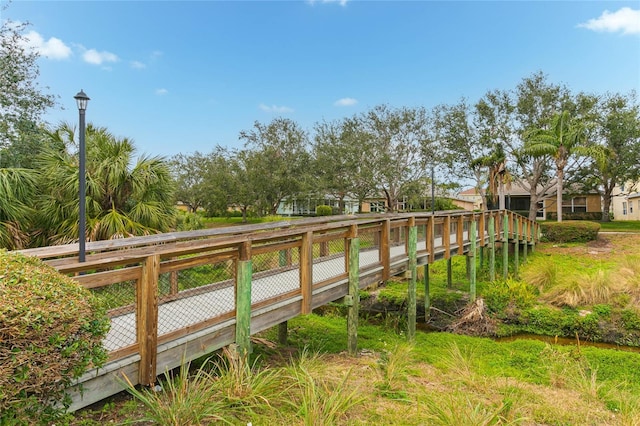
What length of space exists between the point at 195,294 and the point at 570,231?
20.4 metres

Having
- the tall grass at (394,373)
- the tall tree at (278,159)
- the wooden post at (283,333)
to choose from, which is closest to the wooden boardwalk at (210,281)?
the tall grass at (394,373)

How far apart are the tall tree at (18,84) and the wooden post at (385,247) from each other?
1107cm

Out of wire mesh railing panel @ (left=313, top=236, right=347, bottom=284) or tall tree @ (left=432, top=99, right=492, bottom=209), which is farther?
tall tree @ (left=432, top=99, right=492, bottom=209)

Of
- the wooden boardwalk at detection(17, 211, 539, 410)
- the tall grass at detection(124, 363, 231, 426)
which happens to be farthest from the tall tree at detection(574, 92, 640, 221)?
the tall grass at detection(124, 363, 231, 426)

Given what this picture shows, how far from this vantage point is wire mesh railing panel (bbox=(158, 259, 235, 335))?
399 cm

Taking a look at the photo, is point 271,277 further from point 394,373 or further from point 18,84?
point 18,84

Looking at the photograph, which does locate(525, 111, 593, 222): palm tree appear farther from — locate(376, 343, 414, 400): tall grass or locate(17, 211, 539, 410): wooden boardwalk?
locate(376, 343, 414, 400): tall grass

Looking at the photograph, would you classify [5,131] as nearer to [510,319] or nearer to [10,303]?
[10,303]

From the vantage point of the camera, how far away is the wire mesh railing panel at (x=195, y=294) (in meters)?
3.99

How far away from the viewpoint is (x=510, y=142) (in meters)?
25.0

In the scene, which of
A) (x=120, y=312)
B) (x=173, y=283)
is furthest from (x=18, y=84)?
(x=120, y=312)

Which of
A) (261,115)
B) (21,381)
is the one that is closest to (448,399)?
(21,381)

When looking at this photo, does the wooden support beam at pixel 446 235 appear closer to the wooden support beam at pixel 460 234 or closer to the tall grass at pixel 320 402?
the wooden support beam at pixel 460 234

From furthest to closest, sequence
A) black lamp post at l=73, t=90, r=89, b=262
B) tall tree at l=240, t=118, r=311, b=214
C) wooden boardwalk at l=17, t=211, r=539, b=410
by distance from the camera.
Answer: tall tree at l=240, t=118, r=311, b=214 → black lamp post at l=73, t=90, r=89, b=262 → wooden boardwalk at l=17, t=211, r=539, b=410
